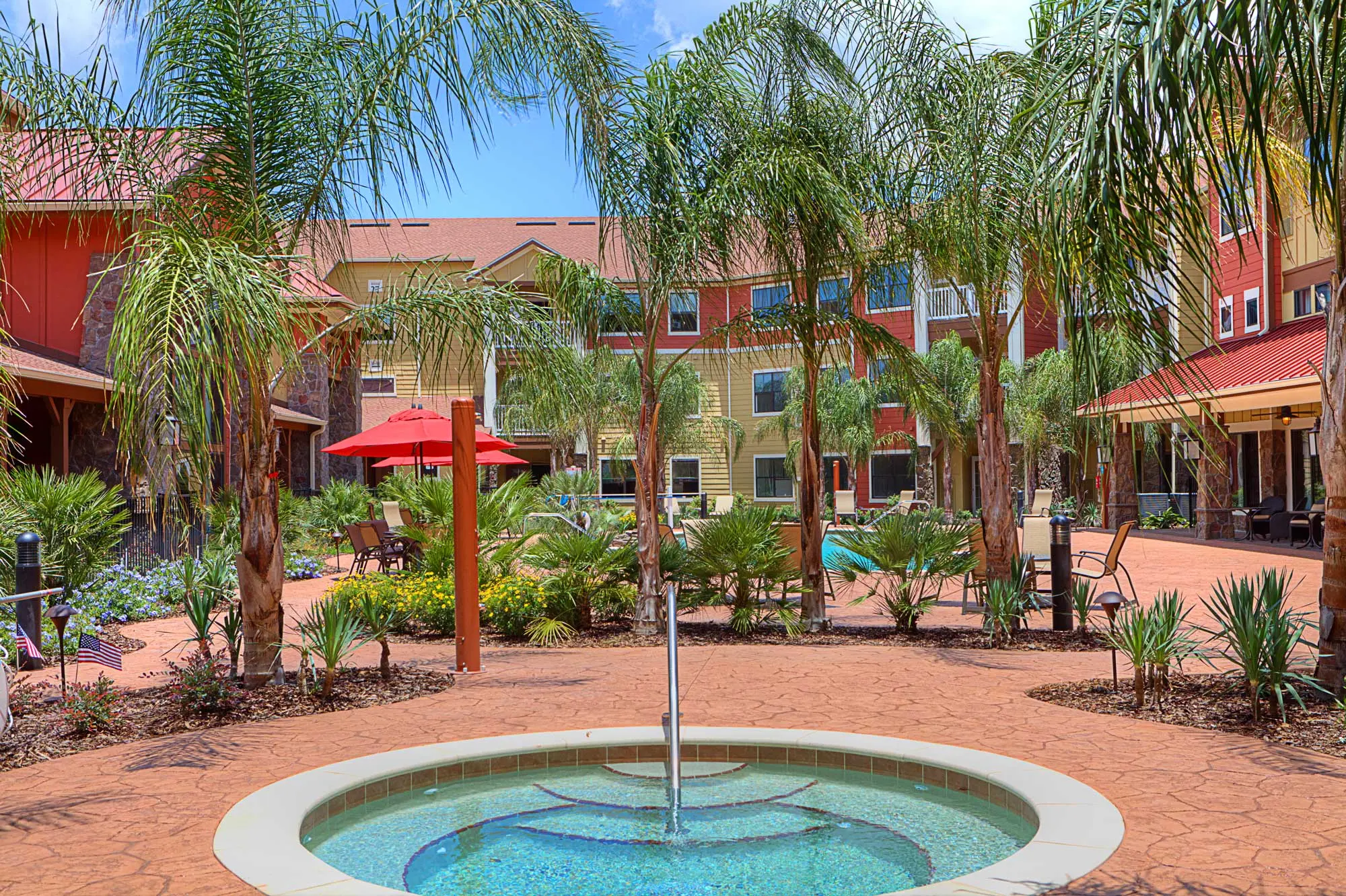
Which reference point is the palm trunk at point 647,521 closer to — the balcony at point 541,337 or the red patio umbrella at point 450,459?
the balcony at point 541,337

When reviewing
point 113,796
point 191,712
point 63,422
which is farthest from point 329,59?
point 63,422

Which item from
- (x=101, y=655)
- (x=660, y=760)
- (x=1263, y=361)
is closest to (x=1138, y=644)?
(x=660, y=760)

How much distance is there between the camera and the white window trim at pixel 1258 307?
23484mm

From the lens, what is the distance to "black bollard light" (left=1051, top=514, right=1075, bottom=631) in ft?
33.3

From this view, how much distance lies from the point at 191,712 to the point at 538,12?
5207 millimetres

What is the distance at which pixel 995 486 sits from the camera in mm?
10320

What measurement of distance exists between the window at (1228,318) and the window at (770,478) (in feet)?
53.8

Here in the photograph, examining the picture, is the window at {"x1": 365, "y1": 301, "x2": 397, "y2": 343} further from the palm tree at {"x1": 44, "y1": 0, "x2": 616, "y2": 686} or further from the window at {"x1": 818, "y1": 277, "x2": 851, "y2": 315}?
the window at {"x1": 818, "y1": 277, "x2": 851, "y2": 315}

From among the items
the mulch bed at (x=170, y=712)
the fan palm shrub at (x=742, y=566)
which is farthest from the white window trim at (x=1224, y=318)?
the mulch bed at (x=170, y=712)

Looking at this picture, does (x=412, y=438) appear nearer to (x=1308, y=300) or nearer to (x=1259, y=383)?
(x=1259, y=383)

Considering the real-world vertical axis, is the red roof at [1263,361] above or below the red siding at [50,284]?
below

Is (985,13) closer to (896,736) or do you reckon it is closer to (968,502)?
(896,736)

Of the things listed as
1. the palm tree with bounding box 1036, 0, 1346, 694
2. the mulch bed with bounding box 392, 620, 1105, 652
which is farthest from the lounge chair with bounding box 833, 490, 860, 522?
the palm tree with bounding box 1036, 0, 1346, 694

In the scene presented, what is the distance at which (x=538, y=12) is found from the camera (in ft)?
26.0
